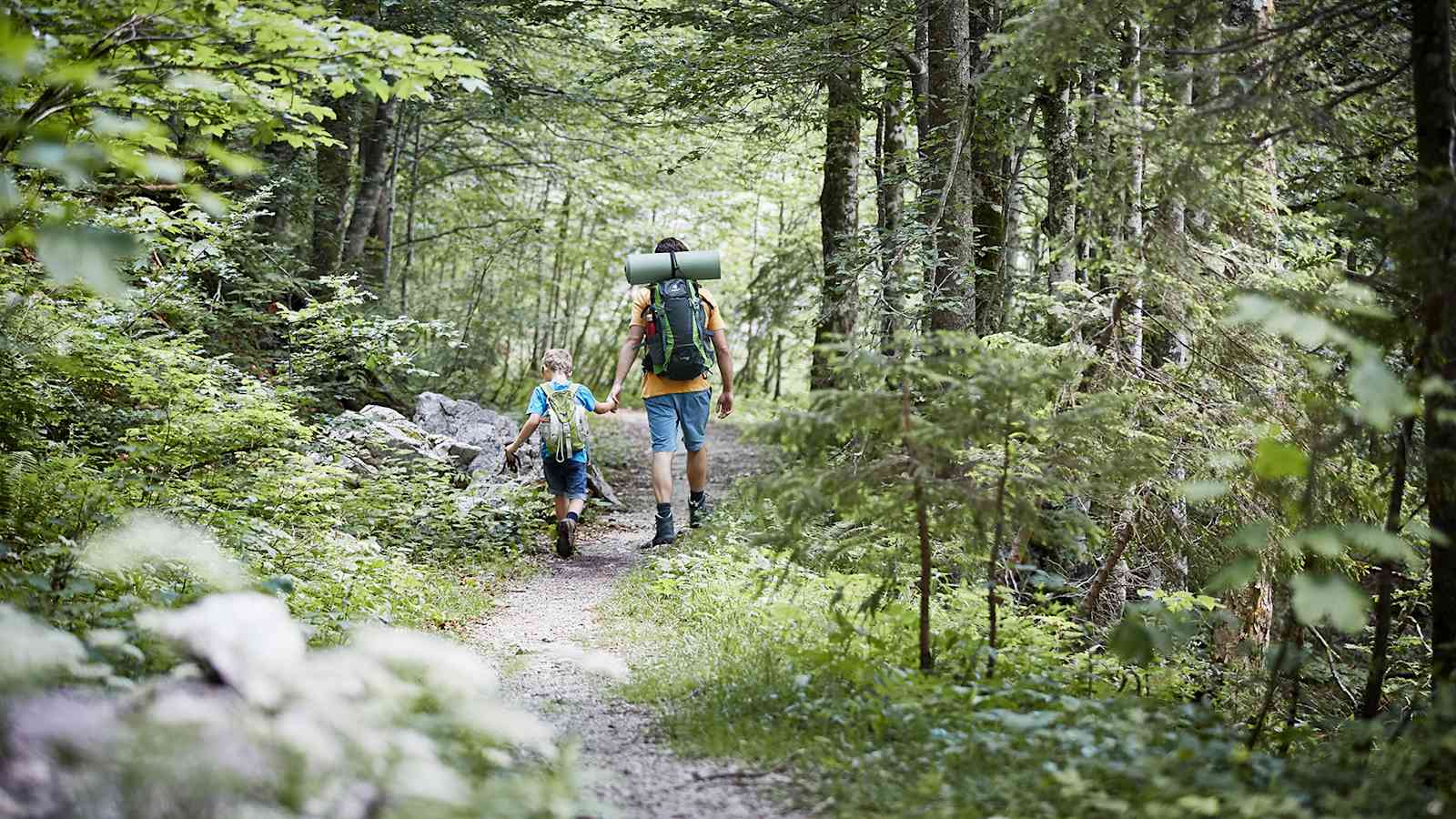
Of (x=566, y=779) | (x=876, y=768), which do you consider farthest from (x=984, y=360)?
(x=566, y=779)

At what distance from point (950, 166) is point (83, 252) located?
644cm

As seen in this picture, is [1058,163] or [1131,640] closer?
[1131,640]

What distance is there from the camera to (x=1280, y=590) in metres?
6.12

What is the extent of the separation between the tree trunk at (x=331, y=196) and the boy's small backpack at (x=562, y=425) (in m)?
5.26

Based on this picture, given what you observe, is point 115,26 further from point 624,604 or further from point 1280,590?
point 1280,590

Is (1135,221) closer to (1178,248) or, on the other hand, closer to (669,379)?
(1178,248)

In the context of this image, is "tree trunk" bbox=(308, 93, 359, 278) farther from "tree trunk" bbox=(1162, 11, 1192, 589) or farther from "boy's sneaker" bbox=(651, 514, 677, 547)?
"tree trunk" bbox=(1162, 11, 1192, 589)

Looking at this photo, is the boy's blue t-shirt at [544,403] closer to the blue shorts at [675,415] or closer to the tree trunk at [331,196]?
the blue shorts at [675,415]

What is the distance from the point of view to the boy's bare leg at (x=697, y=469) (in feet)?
31.4

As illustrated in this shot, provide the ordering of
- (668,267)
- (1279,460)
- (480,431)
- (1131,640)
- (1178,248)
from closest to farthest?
1. (1279,460)
2. (1131,640)
3. (1178,248)
4. (668,267)
5. (480,431)

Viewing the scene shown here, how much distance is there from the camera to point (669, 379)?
910 cm

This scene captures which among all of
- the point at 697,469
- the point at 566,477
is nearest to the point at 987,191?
the point at 697,469

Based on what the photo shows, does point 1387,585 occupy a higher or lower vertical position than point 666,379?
lower

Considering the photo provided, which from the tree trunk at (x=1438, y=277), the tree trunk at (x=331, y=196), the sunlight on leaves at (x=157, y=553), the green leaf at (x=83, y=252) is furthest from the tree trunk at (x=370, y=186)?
the tree trunk at (x=1438, y=277)
